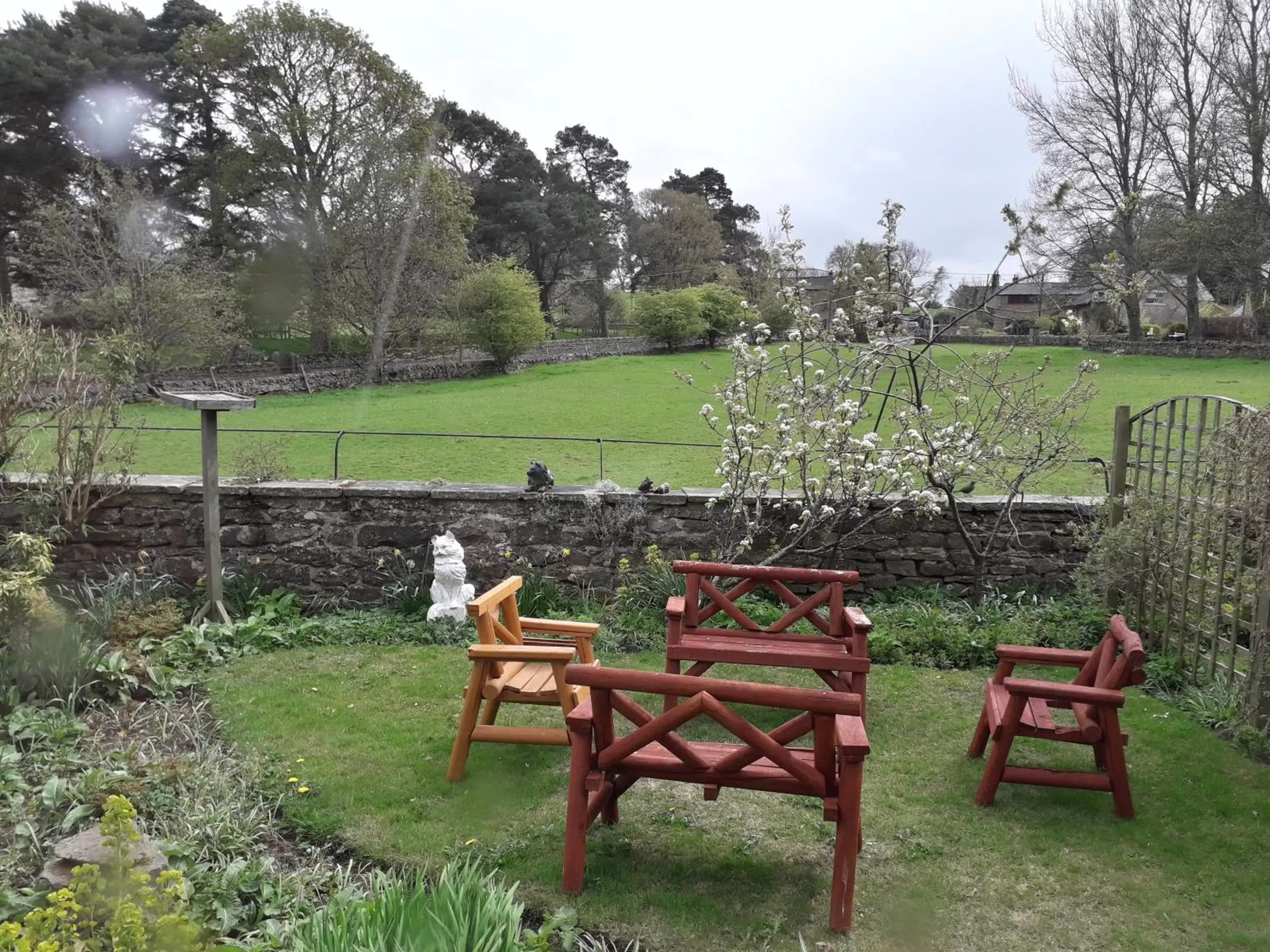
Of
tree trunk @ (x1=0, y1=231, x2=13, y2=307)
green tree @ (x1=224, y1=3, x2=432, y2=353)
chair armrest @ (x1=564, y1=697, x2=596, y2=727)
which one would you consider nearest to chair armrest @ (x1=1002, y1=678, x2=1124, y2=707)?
chair armrest @ (x1=564, y1=697, x2=596, y2=727)

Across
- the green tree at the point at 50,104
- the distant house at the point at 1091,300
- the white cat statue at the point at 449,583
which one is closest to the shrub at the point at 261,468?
the white cat statue at the point at 449,583

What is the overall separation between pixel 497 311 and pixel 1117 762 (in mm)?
25837

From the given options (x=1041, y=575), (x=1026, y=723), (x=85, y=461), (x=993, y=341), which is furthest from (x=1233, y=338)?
(x=85, y=461)

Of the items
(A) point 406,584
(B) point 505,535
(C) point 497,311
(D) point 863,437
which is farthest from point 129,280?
(D) point 863,437

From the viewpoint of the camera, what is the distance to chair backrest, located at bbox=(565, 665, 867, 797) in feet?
9.48

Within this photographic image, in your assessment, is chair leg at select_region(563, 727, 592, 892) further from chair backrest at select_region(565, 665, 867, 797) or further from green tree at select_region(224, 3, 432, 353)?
green tree at select_region(224, 3, 432, 353)

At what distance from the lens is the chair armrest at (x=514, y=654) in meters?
3.85

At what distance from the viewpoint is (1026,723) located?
12.5 feet

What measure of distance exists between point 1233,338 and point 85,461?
103ft

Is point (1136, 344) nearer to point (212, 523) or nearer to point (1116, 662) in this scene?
point (1116, 662)

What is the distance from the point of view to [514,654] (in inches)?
152

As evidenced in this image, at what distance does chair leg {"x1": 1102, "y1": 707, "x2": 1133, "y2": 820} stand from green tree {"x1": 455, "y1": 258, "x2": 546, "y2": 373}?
2561 cm

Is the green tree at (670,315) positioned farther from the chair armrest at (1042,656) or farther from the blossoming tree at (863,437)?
the chair armrest at (1042,656)

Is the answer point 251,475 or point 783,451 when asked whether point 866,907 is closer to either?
point 783,451
